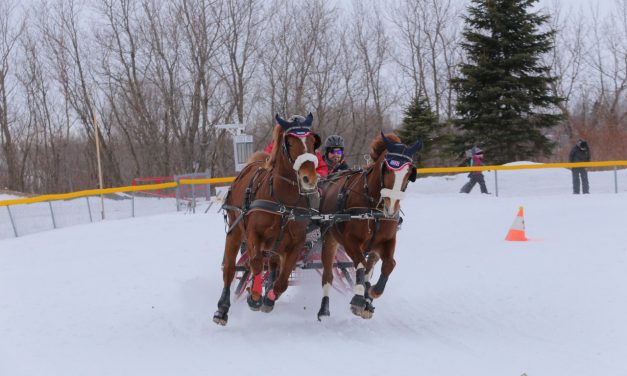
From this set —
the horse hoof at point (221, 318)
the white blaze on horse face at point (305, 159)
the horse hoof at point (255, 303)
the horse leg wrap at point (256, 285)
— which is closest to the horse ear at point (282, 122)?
the white blaze on horse face at point (305, 159)

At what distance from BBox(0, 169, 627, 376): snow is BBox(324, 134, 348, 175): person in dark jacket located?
1705 mm

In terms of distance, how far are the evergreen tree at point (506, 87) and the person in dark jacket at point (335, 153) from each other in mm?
19126

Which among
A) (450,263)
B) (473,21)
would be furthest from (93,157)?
(450,263)

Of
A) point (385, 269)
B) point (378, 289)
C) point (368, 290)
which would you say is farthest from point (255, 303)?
point (385, 269)

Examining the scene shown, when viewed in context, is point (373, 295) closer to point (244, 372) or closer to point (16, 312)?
point (244, 372)

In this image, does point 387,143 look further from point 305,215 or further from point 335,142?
point 335,142

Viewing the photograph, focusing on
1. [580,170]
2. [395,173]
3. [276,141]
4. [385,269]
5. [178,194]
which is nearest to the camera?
[395,173]

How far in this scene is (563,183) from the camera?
1956 cm

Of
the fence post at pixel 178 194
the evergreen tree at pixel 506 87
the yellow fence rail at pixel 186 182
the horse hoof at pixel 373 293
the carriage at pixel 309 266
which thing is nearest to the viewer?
the horse hoof at pixel 373 293

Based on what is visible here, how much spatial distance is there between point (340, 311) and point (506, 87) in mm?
22232

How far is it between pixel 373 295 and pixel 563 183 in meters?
13.6

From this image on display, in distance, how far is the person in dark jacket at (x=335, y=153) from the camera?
33.6 ft

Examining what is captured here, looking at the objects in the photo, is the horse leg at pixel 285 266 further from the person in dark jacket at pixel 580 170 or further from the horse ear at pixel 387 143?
the person in dark jacket at pixel 580 170

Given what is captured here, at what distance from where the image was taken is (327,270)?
8.07 meters
